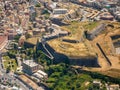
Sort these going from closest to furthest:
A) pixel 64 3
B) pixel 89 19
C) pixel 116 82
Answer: pixel 116 82, pixel 89 19, pixel 64 3

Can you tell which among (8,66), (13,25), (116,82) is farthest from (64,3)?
(116,82)

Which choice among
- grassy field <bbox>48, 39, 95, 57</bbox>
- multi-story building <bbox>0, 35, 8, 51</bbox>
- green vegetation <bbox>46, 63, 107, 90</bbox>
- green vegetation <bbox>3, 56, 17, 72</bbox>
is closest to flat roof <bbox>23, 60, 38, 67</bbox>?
green vegetation <bbox>3, 56, 17, 72</bbox>

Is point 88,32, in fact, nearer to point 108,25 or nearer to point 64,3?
point 108,25

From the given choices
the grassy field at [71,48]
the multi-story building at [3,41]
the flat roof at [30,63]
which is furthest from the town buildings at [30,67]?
the multi-story building at [3,41]

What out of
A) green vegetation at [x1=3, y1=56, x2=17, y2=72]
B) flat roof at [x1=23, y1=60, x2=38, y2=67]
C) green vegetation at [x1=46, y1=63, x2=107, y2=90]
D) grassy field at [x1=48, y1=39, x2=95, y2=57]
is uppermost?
grassy field at [x1=48, y1=39, x2=95, y2=57]

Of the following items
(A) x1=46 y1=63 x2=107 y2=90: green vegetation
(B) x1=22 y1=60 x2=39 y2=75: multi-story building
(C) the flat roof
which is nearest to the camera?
(A) x1=46 y1=63 x2=107 y2=90: green vegetation

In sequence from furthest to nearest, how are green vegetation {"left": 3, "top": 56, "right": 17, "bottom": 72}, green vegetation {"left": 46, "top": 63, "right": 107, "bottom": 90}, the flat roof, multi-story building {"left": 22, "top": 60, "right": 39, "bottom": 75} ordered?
green vegetation {"left": 3, "top": 56, "right": 17, "bottom": 72} → the flat roof → multi-story building {"left": 22, "top": 60, "right": 39, "bottom": 75} → green vegetation {"left": 46, "top": 63, "right": 107, "bottom": 90}

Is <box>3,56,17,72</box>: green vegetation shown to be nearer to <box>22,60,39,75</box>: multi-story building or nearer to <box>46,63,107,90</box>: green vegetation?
<box>22,60,39,75</box>: multi-story building

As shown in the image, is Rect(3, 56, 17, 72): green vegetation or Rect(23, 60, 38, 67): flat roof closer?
Rect(23, 60, 38, 67): flat roof
